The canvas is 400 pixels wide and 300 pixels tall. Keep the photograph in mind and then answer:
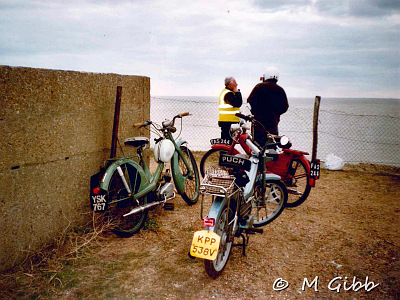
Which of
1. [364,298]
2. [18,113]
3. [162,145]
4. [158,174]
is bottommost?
[364,298]

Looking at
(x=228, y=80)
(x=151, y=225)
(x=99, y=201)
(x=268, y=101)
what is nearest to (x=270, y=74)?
(x=268, y=101)

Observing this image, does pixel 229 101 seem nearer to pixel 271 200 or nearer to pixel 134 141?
pixel 271 200

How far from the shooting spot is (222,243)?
316cm

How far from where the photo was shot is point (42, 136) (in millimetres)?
3322

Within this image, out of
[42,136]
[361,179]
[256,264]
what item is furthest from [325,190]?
[42,136]

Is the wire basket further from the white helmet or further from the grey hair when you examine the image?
the grey hair

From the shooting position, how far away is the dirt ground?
9.64 ft

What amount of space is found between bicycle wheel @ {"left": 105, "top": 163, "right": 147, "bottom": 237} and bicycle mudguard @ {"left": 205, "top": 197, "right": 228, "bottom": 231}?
1220 millimetres

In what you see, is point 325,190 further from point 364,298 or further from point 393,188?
point 364,298

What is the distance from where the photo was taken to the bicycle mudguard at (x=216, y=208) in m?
2.88

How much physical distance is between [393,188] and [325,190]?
140 cm

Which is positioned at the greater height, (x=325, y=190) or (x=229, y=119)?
(x=229, y=119)

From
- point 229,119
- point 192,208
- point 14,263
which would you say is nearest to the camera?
point 14,263

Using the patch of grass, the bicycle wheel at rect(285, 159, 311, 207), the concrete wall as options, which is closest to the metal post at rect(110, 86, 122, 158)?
the concrete wall
